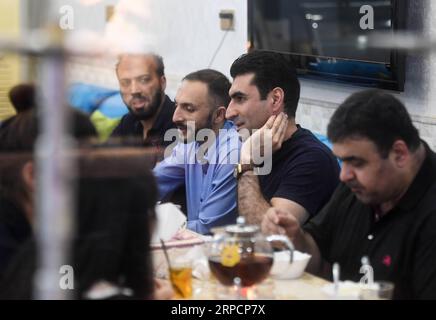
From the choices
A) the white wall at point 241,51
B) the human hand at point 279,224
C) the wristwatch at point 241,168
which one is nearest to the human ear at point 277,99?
the wristwatch at point 241,168

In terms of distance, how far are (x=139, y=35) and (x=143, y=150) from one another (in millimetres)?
278

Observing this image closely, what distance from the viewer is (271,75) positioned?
3.05 m

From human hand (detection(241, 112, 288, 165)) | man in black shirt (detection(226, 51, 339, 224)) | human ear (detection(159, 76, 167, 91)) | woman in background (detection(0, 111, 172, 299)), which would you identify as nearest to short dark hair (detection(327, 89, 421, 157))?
man in black shirt (detection(226, 51, 339, 224))

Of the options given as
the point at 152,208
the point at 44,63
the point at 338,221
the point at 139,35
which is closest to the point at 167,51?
the point at 139,35

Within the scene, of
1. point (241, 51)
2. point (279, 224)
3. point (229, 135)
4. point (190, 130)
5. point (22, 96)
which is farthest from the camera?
point (241, 51)

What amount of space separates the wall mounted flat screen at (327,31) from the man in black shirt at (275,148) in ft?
0.85

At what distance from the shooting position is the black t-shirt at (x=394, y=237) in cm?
195

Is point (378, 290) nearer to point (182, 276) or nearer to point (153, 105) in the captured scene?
point (182, 276)

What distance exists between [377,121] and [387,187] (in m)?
0.18

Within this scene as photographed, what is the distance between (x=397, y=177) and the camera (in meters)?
2.11

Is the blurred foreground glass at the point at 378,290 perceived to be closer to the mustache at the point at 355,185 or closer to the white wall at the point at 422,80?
the mustache at the point at 355,185

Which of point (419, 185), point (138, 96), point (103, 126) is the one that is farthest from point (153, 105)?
point (103, 126)

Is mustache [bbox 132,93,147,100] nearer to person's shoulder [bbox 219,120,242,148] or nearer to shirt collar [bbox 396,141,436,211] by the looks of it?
person's shoulder [bbox 219,120,242,148]

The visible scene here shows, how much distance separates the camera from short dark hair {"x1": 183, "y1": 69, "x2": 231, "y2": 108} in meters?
3.28
